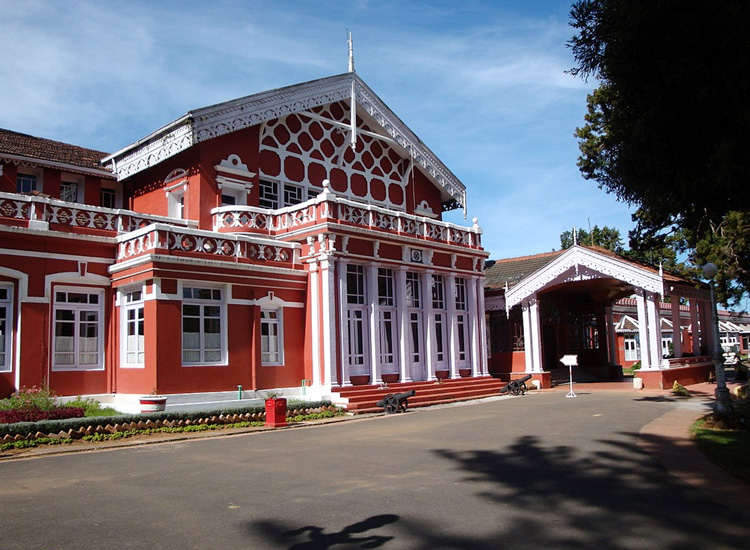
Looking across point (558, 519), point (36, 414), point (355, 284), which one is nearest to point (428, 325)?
point (355, 284)

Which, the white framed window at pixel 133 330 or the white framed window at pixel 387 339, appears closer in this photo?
the white framed window at pixel 133 330

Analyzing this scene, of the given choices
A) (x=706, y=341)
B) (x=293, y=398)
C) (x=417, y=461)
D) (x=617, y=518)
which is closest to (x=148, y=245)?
(x=293, y=398)

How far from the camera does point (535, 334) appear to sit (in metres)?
26.1

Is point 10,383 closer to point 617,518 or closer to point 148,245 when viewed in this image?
point 148,245

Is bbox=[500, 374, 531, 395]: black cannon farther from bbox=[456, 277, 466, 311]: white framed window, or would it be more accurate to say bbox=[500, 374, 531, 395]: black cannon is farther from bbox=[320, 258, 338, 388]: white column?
bbox=[320, 258, 338, 388]: white column

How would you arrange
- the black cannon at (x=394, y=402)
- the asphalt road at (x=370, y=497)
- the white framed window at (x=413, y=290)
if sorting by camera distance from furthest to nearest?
1. the white framed window at (x=413, y=290)
2. the black cannon at (x=394, y=402)
3. the asphalt road at (x=370, y=497)

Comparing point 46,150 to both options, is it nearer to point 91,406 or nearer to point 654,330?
point 91,406

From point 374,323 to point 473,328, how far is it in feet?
17.1

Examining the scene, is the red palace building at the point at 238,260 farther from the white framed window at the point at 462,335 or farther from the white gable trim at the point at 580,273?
the white gable trim at the point at 580,273

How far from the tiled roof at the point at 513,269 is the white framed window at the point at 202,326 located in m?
13.8

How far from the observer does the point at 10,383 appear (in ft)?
51.5

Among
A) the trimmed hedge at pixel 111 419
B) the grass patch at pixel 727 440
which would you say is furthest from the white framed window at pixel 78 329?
the grass patch at pixel 727 440

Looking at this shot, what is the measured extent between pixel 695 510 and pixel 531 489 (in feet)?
5.85

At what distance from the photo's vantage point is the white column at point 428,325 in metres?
22.2
